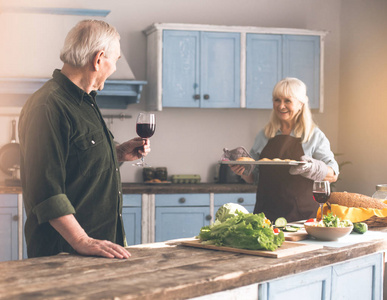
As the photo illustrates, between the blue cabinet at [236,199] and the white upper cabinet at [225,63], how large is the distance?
0.87 metres

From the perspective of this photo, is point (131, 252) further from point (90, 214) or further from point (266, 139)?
point (266, 139)

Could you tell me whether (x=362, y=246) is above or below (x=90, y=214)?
below

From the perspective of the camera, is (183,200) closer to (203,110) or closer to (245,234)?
(203,110)

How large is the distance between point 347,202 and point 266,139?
2.79 feet

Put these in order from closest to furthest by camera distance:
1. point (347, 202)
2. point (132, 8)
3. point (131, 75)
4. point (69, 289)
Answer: point (69, 289), point (347, 202), point (131, 75), point (132, 8)

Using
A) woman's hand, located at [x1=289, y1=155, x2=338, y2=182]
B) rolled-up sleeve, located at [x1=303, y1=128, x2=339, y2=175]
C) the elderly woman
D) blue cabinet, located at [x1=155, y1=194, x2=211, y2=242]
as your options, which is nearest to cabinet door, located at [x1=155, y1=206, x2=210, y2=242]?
blue cabinet, located at [x1=155, y1=194, x2=211, y2=242]

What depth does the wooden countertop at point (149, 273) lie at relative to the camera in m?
1.38

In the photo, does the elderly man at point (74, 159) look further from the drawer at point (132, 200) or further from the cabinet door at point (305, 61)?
the cabinet door at point (305, 61)

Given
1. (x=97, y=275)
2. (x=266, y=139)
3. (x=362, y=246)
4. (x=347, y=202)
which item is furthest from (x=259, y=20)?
(x=97, y=275)

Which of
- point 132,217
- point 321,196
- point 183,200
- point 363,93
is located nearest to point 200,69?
point 183,200

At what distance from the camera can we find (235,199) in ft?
16.0

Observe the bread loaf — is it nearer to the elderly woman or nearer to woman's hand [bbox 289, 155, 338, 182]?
woman's hand [bbox 289, 155, 338, 182]

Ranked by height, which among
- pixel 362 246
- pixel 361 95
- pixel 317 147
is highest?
pixel 361 95

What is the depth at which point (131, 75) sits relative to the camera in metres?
Result: 4.87
